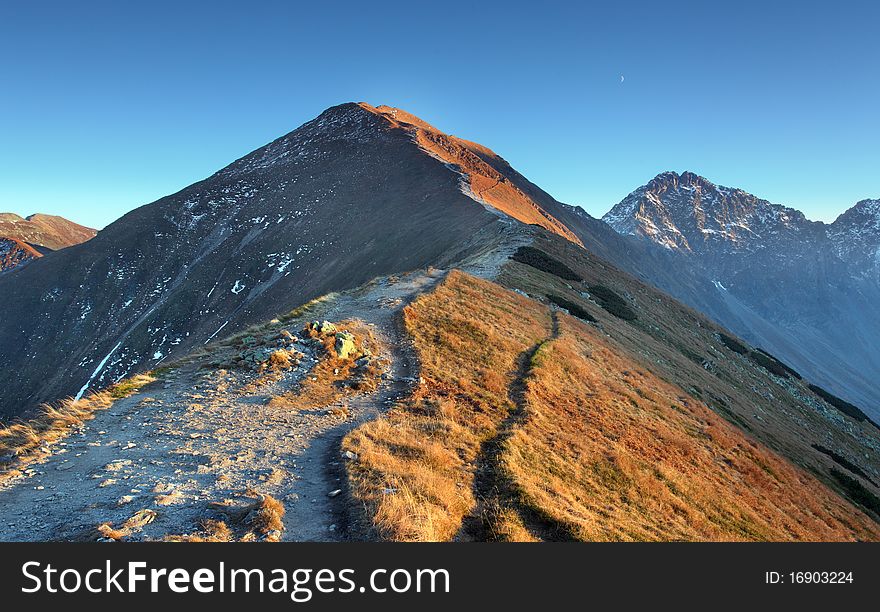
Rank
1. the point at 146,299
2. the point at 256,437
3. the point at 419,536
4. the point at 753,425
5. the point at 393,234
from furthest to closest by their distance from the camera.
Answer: the point at 146,299, the point at 393,234, the point at 753,425, the point at 256,437, the point at 419,536

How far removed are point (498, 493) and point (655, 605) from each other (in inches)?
159

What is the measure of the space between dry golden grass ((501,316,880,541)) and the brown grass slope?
0.21 feet

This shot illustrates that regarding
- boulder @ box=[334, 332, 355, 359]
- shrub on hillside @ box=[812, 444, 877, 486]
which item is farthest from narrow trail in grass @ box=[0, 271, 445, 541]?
shrub on hillside @ box=[812, 444, 877, 486]

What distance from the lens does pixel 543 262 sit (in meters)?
44.5

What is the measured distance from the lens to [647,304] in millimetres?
50406

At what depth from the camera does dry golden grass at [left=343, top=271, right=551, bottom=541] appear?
28.5ft

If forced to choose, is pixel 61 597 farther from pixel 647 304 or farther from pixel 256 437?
pixel 647 304

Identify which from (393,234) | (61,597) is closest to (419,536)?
(61,597)

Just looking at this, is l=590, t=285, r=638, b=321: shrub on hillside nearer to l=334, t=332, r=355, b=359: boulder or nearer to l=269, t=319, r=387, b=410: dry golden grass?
l=269, t=319, r=387, b=410: dry golden grass

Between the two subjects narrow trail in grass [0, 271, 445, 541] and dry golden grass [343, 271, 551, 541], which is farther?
dry golden grass [343, 271, 551, 541]

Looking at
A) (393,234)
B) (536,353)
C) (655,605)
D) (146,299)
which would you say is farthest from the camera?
(146,299)

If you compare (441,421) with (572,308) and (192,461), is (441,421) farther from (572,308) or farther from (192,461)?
(572,308)

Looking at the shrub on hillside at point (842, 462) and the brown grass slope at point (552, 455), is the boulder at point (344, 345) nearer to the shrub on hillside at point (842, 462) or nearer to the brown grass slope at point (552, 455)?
the brown grass slope at point (552, 455)

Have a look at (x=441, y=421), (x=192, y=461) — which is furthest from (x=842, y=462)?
(x=192, y=461)
